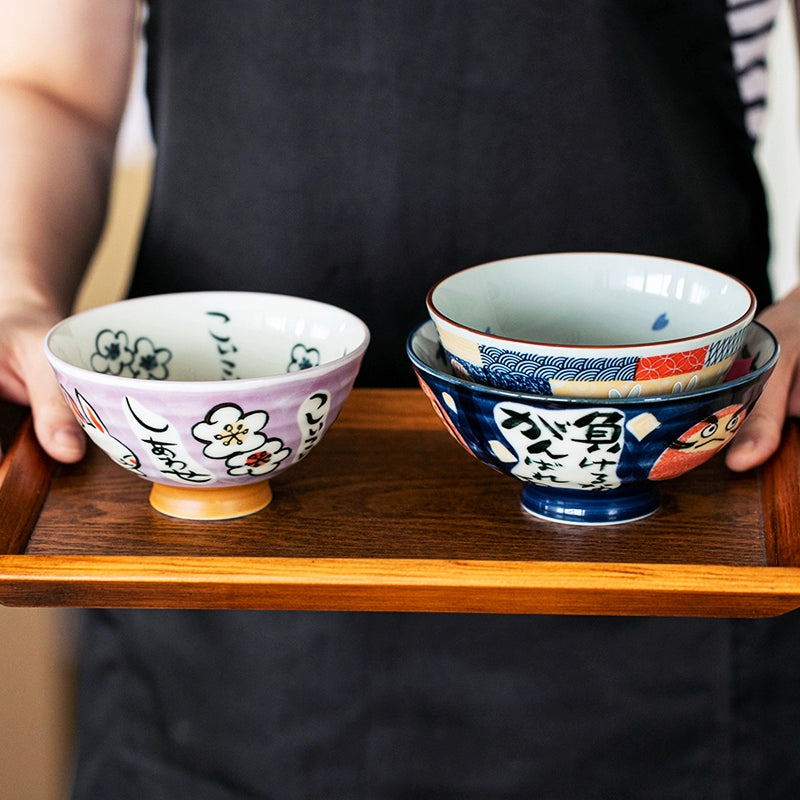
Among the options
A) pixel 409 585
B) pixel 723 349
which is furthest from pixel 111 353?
pixel 723 349

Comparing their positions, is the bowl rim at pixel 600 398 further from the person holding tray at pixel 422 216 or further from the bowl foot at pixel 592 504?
the person holding tray at pixel 422 216

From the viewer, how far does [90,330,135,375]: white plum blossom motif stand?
0.56 meters

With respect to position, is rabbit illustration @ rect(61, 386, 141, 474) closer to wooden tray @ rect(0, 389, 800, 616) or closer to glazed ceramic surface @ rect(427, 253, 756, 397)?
wooden tray @ rect(0, 389, 800, 616)

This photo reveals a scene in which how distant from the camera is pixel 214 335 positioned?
0.60 m

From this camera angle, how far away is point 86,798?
84 cm

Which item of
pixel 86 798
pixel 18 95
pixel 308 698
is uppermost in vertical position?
pixel 18 95

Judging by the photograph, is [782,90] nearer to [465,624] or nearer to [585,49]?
[585,49]

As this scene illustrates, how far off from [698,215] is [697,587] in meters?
0.38

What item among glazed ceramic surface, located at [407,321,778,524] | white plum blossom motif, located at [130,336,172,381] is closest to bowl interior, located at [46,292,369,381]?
white plum blossom motif, located at [130,336,172,381]

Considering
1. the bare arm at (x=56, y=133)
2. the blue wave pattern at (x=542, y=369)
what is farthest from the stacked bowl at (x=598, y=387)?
the bare arm at (x=56, y=133)

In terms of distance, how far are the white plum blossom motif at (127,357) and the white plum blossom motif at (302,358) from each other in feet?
0.25

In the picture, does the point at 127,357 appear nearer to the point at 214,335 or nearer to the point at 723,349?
the point at 214,335

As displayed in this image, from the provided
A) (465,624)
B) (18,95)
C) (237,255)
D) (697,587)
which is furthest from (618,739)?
(18,95)

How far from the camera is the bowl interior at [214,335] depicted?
58 cm
